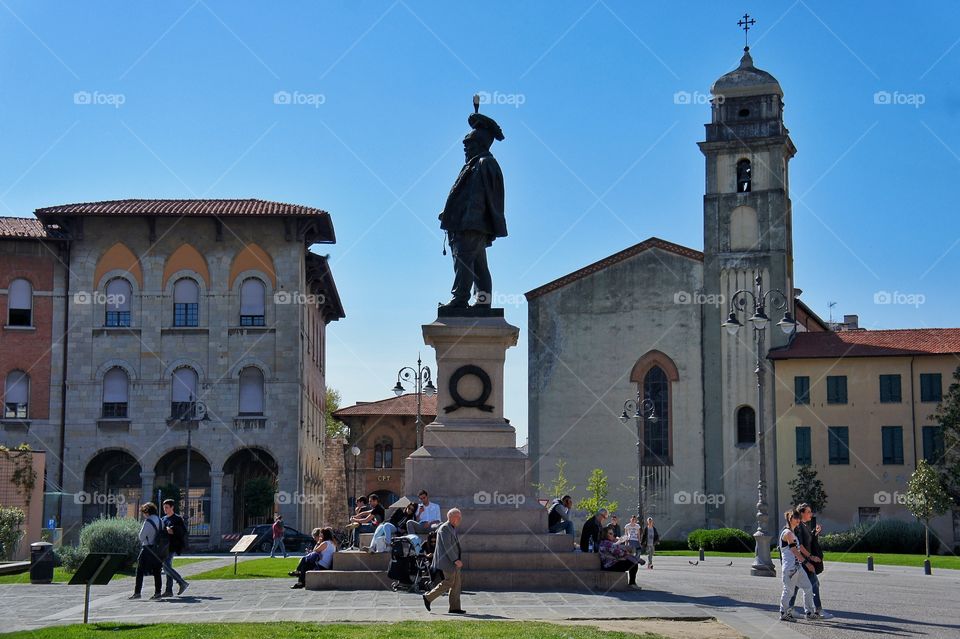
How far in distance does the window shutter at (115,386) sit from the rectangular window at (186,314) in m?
3.16

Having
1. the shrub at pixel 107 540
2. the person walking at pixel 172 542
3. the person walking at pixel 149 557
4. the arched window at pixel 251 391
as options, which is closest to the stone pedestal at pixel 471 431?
the person walking at pixel 172 542

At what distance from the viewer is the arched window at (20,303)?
172 ft

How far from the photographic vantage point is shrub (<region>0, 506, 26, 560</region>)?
31.6m

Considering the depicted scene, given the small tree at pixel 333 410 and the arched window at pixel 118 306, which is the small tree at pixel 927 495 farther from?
the small tree at pixel 333 410

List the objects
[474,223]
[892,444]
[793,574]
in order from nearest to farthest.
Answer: [793,574]
[474,223]
[892,444]

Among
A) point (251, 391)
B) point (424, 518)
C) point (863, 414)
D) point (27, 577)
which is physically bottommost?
point (27, 577)

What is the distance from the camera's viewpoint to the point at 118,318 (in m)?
52.6

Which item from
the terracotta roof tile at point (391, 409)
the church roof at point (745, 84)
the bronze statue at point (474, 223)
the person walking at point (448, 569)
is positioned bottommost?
the person walking at point (448, 569)


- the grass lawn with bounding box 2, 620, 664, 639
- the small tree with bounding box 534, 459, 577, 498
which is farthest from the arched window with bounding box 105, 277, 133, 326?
the grass lawn with bounding box 2, 620, 664, 639

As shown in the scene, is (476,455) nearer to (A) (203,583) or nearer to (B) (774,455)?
(A) (203,583)

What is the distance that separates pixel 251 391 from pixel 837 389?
25660 mm

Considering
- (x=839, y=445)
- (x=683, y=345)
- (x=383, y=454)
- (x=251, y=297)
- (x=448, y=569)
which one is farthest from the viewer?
(x=383, y=454)

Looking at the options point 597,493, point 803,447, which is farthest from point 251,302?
point 803,447

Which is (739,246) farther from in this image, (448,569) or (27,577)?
(448,569)
